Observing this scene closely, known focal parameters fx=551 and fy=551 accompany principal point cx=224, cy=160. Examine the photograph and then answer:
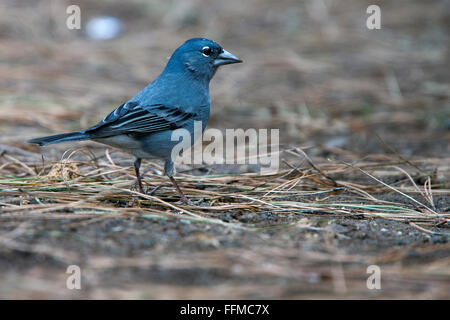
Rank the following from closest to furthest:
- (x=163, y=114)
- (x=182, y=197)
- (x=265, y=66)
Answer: (x=182, y=197), (x=163, y=114), (x=265, y=66)

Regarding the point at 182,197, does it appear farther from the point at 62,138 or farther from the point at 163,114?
the point at 62,138

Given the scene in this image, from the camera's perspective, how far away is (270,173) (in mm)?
4398

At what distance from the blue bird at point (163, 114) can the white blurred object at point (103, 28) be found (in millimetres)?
4737

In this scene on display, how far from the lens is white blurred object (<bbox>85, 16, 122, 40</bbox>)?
28.9 ft

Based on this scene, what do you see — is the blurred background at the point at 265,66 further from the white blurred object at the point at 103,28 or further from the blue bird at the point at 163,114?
the blue bird at the point at 163,114

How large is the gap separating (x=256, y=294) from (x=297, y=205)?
126 centimetres

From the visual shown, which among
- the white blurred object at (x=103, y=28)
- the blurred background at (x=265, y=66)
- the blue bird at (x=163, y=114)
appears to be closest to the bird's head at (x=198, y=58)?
the blue bird at (x=163, y=114)

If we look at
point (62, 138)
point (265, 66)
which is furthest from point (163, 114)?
point (265, 66)

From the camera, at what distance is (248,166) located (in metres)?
5.03

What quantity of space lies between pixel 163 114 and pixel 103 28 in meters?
5.66

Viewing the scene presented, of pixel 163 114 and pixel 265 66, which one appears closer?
pixel 163 114

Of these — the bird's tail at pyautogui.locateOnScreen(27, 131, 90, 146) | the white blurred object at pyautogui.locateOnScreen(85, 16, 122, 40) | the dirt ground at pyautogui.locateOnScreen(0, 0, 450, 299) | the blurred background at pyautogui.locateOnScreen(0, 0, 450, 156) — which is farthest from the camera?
the white blurred object at pyautogui.locateOnScreen(85, 16, 122, 40)

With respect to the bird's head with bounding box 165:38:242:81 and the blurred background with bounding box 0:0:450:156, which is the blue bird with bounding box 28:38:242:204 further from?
the blurred background with bounding box 0:0:450:156

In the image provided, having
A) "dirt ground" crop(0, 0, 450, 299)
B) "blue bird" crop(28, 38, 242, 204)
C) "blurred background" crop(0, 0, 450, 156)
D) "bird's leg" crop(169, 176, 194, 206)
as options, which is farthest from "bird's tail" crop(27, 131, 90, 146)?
"blurred background" crop(0, 0, 450, 156)
